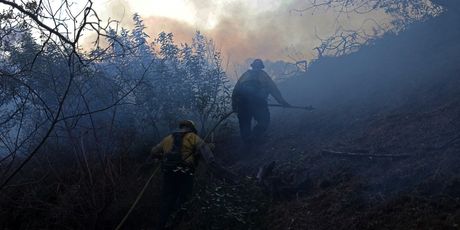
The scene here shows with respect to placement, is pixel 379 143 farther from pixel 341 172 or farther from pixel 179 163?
pixel 179 163

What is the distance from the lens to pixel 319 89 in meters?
A: 13.4

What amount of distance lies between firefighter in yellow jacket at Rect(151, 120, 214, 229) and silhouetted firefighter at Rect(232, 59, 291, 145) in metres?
2.62

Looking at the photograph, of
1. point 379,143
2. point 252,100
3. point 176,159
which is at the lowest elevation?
point 379,143

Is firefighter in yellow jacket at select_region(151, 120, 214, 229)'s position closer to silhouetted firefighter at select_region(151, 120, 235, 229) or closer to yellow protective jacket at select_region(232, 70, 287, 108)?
silhouetted firefighter at select_region(151, 120, 235, 229)

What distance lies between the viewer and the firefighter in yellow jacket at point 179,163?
6547 millimetres

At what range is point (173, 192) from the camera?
673cm

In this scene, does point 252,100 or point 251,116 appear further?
point 251,116

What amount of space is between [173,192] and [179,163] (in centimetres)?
51

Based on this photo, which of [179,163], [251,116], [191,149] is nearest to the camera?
[179,163]

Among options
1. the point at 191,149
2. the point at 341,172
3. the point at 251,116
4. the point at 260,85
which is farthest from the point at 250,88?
the point at 341,172

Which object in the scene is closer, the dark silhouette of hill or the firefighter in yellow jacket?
the dark silhouette of hill

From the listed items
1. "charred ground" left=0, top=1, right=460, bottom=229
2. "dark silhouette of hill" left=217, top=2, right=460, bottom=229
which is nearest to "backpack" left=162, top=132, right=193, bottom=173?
"charred ground" left=0, top=1, right=460, bottom=229

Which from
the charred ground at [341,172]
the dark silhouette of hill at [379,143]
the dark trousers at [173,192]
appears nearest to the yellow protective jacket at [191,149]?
the dark trousers at [173,192]

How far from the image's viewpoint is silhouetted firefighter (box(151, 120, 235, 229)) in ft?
21.4
